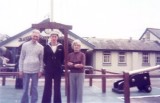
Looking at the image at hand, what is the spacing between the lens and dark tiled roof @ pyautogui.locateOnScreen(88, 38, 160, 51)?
3237 cm

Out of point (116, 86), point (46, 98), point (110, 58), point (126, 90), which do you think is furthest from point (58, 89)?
point (110, 58)

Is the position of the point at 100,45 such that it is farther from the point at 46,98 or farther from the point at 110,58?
the point at 46,98

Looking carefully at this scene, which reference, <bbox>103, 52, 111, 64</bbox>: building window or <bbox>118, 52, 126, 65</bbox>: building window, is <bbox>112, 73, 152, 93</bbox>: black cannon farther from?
<bbox>118, 52, 126, 65</bbox>: building window

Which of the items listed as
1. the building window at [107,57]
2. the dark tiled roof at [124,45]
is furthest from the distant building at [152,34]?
the building window at [107,57]

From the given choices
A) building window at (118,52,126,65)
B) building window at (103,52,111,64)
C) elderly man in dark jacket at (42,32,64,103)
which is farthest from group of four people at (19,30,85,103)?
building window at (118,52,126,65)

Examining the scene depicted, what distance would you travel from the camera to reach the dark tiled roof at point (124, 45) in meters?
32.4

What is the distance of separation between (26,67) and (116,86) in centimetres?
709

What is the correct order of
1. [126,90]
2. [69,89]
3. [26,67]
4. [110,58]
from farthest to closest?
[110,58]
[126,90]
[69,89]
[26,67]

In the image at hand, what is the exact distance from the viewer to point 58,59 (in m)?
5.98

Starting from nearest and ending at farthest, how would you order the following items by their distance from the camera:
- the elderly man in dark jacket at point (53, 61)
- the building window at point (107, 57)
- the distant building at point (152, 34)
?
1. the elderly man in dark jacket at point (53, 61)
2. the building window at point (107, 57)
3. the distant building at point (152, 34)

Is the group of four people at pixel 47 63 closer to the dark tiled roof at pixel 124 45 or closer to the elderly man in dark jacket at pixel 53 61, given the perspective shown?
the elderly man in dark jacket at pixel 53 61

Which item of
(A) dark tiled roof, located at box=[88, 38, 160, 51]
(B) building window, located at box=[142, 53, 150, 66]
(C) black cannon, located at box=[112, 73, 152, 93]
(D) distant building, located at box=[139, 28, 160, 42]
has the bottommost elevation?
(C) black cannon, located at box=[112, 73, 152, 93]

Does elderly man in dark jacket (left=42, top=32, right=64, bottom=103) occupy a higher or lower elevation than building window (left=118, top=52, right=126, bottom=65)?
lower

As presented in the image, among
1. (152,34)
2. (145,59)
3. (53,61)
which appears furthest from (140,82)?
(152,34)
